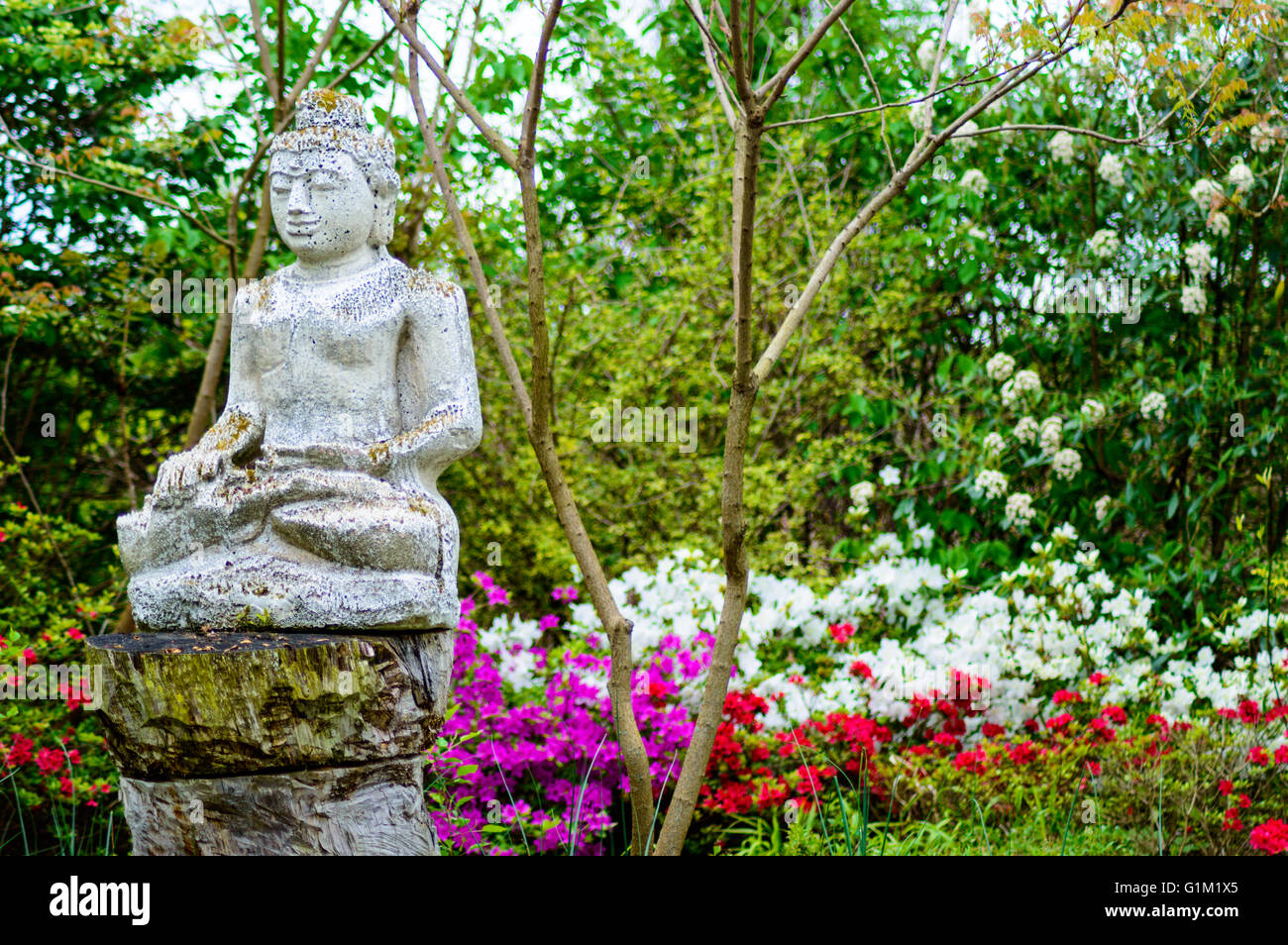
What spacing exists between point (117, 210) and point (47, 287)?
2.76 ft

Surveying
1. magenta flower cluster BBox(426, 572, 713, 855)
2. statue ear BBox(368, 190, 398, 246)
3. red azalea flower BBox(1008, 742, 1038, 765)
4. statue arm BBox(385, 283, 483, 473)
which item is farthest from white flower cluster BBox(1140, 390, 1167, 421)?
statue ear BBox(368, 190, 398, 246)

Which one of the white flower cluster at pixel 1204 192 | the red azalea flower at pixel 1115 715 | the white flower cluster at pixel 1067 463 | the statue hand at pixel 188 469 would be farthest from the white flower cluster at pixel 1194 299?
the statue hand at pixel 188 469

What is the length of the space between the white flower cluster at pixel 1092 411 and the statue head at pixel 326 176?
12.0 feet

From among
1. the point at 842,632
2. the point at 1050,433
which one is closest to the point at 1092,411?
the point at 1050,433

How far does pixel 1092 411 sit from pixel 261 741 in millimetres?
4272

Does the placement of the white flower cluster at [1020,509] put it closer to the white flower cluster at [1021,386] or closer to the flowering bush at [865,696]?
the flowering bush at [865,696]

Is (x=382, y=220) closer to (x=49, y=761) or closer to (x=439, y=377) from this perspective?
(x=439, y=377)

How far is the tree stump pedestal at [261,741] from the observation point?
2.91m

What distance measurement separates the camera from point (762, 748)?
14.7 ft

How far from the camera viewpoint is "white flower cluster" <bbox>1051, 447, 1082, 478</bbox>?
228 inches

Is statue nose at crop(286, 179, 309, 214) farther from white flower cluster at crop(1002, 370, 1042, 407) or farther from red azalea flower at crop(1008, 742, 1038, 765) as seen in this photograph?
white flower cluster at crop(1002, 370, 1042, 407)

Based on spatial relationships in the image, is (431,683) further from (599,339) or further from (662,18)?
(662,18)

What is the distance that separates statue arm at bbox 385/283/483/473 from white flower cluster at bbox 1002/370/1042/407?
3.29 metres

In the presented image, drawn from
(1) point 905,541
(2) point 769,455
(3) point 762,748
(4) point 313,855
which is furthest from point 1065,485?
(4) point 313,855
